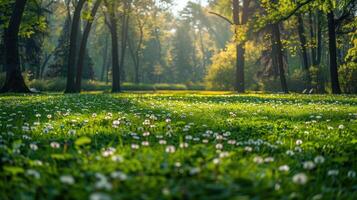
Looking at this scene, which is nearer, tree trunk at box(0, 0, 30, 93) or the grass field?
the grass field

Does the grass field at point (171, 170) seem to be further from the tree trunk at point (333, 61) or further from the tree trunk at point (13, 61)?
the tree trunk at point (333, 61)

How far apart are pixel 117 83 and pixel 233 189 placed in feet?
111

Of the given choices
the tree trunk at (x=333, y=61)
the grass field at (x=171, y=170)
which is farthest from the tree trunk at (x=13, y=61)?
the tree trunk at (x=333, y=61)

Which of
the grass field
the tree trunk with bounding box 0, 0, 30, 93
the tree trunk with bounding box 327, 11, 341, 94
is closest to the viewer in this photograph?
the grass field

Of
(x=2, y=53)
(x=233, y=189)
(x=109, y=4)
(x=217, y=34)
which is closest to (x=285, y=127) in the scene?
(x=233, y=189)

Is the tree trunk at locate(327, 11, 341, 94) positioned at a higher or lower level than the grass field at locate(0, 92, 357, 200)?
higher

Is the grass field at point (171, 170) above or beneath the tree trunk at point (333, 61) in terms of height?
beneath

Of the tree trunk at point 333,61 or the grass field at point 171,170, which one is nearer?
the grass field at point 171,170

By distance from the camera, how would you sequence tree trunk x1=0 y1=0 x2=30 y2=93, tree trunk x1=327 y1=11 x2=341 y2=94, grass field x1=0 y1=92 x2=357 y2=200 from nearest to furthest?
grass field x1=0 y1=92 x2=357 y2=200
tree trunk x1=0 y1=0 x2=30 y2=93
tree trunk x1=327 y1=11 x2=341 y2=94

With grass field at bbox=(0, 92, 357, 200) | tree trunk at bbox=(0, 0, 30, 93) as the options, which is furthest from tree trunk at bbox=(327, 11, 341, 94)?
grass field at bbox=(0, 92, 357, 200)

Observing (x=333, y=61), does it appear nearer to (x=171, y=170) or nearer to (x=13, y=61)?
(x=13, y=61)

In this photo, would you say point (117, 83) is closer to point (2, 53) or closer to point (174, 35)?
point (2, 53)

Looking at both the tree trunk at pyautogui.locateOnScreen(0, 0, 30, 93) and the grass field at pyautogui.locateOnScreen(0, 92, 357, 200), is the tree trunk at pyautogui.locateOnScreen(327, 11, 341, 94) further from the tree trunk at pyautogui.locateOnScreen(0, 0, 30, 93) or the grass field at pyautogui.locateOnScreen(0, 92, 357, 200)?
the grass field at pyautogui.locateOnScreen(0, 92, 357, 200)

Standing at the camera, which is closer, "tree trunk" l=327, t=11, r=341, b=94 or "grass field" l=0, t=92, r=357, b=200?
"grass field" l=0, t=92, r=357, b=200
